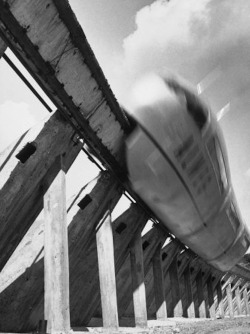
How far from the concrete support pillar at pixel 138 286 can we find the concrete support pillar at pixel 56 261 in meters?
3.55

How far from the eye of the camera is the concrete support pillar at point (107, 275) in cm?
523

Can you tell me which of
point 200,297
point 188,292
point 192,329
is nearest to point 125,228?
point 192,329

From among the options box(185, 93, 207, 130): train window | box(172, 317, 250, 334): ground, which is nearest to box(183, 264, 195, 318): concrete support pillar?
box(172, 317, 250, 334): ground

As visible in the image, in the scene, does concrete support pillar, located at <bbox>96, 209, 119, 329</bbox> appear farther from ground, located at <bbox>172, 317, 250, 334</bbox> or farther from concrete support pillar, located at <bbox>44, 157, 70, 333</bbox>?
ground, located at <bbox>172, 317, 250, 334</bbox>

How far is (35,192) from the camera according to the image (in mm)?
4418

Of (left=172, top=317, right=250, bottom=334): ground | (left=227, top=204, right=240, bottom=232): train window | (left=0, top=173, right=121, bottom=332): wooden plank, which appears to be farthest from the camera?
(left=227, top=204, right=240, bottom=232): train window

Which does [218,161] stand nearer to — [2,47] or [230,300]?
[2,47]

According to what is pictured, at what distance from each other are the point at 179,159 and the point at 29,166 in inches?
84.5

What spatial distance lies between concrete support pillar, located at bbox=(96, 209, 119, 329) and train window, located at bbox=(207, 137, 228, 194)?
1.89 m

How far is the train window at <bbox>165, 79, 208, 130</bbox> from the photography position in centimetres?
418

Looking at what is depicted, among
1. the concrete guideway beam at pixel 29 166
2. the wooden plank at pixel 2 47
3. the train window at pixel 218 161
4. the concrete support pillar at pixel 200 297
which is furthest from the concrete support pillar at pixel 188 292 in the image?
the wooden plank at pixel 2 47

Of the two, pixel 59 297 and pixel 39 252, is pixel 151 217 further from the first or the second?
pixel 59 297

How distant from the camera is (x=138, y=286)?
712cm

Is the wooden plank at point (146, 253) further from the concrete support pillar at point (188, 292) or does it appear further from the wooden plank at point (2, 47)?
the wooden plank at point (2, 47)
